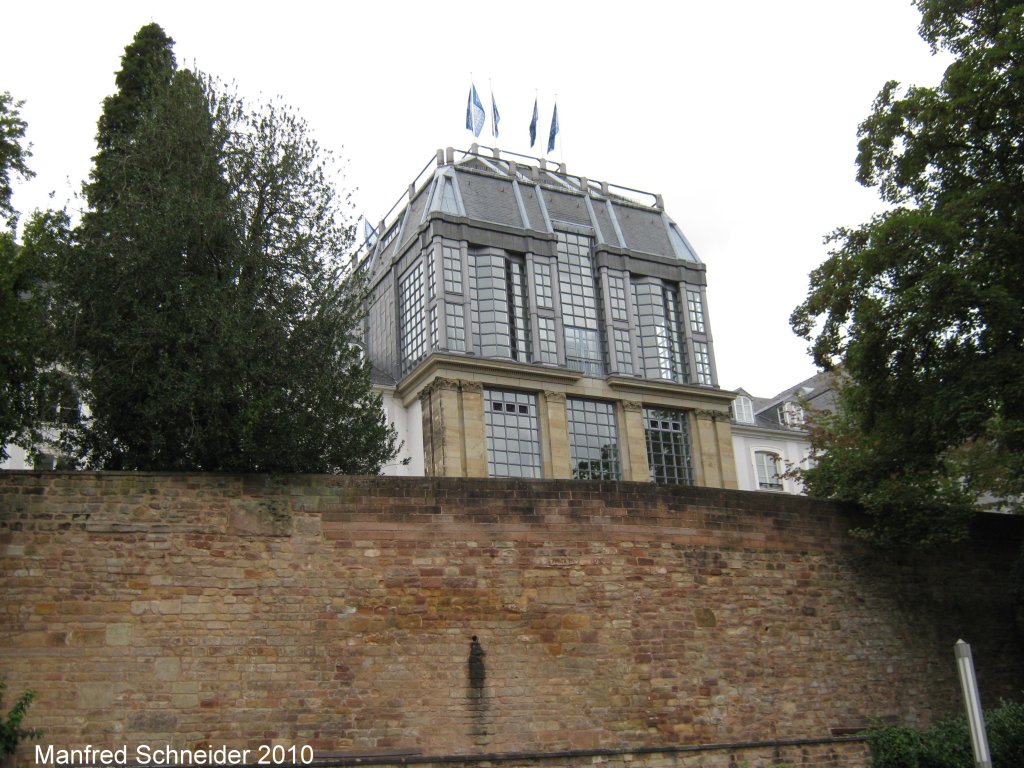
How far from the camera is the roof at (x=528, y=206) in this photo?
3675cm

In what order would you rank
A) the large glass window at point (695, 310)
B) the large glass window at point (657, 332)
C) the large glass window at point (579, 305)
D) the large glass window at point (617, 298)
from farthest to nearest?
the large glass window at point (695, 310) < the large glass window at point (657, 332) < the large glass window at point (617, 298) < the large glass window at point (579, 305)

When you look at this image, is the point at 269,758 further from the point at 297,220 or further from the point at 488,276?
the point at 488,276

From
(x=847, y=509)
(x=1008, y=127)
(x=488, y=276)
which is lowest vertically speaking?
(x=847, y=509)

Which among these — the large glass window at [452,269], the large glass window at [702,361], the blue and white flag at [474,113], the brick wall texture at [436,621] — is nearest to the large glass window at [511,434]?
the large glass window at [452,269]

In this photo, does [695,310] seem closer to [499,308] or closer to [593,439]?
[593,439]

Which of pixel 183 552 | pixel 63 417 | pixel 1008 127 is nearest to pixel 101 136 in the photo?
pixel 63 417

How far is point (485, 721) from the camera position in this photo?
14859 millimetres

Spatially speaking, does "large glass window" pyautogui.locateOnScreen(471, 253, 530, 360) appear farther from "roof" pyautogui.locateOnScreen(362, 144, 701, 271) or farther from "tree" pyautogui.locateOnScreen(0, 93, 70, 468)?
"tree" pyautogui.locateOnScreen(0, 93, 70, 468)

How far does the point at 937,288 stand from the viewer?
17.2m

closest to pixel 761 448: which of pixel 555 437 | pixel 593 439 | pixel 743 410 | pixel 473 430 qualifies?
pixel 743 410

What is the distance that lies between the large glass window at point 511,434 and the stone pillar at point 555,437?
0.24 metres

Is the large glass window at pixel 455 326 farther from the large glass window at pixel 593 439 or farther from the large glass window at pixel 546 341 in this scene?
the large glass window at pixel 593 439

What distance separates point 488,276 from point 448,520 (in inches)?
796

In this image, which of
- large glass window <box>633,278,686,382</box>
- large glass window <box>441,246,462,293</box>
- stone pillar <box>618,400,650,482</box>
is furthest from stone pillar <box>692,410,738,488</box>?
large glass window <box>441,246,462,293</box>
